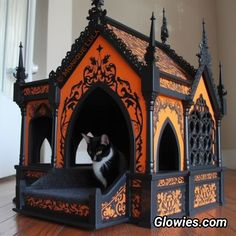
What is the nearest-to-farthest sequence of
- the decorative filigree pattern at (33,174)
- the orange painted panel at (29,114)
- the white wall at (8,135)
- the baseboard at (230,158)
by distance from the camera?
the decorative filigree pattern at (33,174), the orange painted panel at (29,114), the white wall at (8,135), the baseboard at (230,158)

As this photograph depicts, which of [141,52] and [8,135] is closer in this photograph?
[141,52]

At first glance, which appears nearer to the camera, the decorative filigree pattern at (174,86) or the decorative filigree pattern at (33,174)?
the decorative filigree pattern at (174,86)

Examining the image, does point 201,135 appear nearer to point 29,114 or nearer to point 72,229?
point 72,229

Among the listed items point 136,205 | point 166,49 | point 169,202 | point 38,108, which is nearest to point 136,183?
point 136,205

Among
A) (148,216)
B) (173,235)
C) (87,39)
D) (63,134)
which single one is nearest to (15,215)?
(63,134)

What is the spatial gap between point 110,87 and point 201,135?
1.92ft

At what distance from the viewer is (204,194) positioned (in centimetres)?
186

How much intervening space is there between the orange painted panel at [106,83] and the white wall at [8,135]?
1.49 meters

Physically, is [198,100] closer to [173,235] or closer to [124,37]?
[124,37]

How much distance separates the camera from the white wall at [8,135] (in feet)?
10.4

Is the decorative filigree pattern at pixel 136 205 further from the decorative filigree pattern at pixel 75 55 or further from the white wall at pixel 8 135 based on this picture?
the white wall at pixel 8 135

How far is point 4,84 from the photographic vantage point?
3344 millimetres

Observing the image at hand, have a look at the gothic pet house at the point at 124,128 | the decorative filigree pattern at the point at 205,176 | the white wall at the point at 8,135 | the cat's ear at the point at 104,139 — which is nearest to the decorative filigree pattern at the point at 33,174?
the gothic pet house at the point at 124,128

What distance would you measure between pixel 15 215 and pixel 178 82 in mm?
1008
